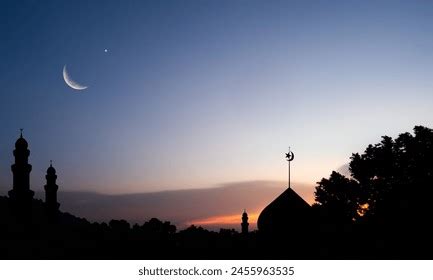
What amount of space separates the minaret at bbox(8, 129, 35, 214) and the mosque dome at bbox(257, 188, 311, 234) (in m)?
21.9

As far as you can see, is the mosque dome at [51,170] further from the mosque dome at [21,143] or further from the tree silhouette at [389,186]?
the tree silhouette at [389,186]

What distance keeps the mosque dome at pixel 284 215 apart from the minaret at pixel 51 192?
26914 millimetres

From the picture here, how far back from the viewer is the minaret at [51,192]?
4644cm

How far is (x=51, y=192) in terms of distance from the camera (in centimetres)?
4662

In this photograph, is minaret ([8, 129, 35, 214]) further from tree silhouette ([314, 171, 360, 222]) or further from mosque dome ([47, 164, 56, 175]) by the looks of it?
tree silhouette ([314, 171, 360, 222])

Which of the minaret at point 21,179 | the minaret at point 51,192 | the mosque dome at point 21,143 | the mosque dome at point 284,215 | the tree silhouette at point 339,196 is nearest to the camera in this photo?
the mosque dome at point 284,215

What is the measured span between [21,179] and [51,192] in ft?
27.3

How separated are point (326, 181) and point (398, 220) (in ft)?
33.8

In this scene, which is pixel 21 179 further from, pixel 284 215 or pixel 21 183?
pixel 284 215

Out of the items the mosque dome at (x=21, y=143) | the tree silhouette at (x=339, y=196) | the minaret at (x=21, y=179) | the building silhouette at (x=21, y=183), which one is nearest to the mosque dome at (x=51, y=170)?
the building silhouette at (x=21, y=183)

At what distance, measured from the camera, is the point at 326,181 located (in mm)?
43438

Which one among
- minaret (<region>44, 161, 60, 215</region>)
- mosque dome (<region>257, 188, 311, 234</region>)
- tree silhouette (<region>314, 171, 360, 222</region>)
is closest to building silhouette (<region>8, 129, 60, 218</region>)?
minaret (<region>44, 161, 60, 215</region>)

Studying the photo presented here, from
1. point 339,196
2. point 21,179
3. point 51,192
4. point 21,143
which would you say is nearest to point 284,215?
point 339,196

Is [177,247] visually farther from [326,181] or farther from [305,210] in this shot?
[326,181]
